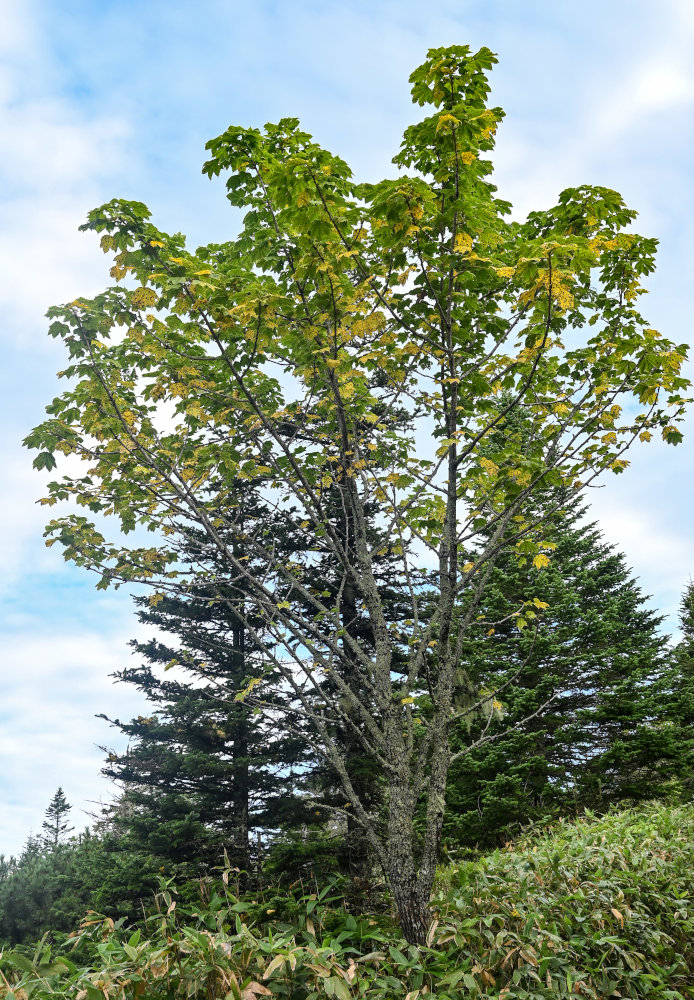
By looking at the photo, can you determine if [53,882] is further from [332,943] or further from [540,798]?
[332,943]

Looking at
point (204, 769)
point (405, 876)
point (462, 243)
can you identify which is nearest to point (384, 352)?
point (462, 243)

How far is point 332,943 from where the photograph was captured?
421 centimetres

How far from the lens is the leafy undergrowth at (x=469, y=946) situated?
12.3 feet

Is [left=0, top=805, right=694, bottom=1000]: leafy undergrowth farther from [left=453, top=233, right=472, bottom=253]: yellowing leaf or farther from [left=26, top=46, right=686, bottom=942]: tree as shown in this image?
[left=453, top=233, right=472, bottom=253]: yellowing leaf

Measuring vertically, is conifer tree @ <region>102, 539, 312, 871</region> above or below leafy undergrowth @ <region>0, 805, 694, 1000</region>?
above

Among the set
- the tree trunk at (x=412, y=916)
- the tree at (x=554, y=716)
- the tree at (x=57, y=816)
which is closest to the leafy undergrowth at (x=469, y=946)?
the tree trunk at (x=412, y=916)

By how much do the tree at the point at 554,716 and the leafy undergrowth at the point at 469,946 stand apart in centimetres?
446

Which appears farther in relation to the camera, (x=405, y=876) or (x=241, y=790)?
(x=241, y=790)

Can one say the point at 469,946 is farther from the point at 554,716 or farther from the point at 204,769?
the point at 554,716

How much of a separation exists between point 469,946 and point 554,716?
28.5ft

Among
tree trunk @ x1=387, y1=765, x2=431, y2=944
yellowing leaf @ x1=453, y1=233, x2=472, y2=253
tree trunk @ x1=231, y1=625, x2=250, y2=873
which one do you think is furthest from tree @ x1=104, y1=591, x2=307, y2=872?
yellowing leaf @ x1=453, y1=233, x2=472, y2=253

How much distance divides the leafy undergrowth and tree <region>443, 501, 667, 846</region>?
4.46m

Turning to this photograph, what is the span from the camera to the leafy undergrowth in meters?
3.75

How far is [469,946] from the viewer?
16.5 feet
